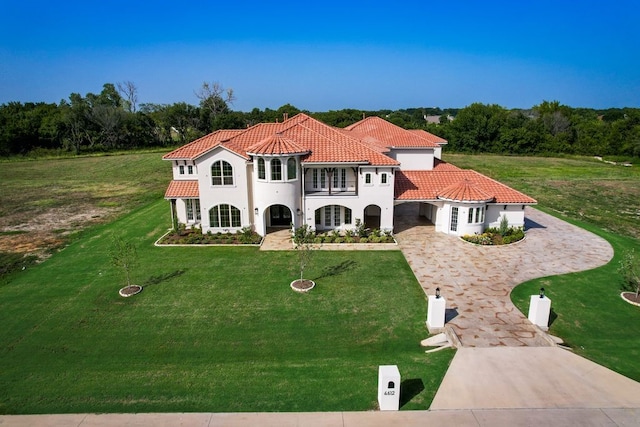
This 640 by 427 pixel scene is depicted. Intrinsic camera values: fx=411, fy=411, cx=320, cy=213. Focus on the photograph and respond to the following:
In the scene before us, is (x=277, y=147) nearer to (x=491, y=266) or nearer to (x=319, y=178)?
(x=319, y=178)

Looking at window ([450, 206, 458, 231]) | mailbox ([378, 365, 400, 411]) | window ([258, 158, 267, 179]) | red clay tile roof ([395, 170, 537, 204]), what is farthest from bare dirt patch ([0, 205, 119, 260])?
window ([450, 206, 458, 231])

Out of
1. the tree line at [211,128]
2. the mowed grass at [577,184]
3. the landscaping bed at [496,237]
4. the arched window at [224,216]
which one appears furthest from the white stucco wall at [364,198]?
the tree line at [211,128]

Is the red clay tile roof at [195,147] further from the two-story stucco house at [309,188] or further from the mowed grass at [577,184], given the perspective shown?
the mowed grass at [577,184]

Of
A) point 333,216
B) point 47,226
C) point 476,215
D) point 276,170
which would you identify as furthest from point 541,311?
point 47,226

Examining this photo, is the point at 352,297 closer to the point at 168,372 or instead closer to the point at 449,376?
the point at 449,376

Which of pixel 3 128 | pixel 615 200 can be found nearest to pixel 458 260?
pixel 615 200

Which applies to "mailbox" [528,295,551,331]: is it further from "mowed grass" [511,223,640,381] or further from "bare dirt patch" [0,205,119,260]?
"bare dirt patch" [0,205,119,260]
